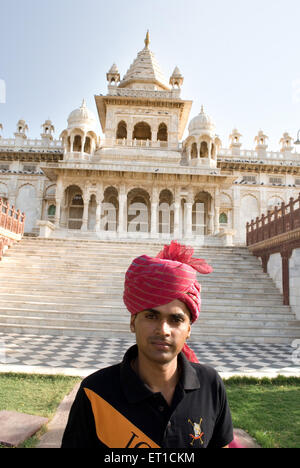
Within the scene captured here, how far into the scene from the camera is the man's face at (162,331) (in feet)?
4.59

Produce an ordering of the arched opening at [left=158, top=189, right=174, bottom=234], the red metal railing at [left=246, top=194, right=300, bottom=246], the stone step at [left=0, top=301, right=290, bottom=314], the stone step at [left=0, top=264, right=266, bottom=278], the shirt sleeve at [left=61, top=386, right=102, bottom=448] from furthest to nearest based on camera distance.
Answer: the arched opening at [left=158, top=189, right=174, bottom=234] < the stone step at [left=0, top=264, right=266, bottom=278] < the red metal railing at [left=246, top=194, right=300, bottom=246] < the stone step at [left=0, top=301, right=290, bottom=314] < the shirt sleeve at [left=61, top=386, right=102, bottom=448]

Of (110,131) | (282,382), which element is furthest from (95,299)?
(110,131)

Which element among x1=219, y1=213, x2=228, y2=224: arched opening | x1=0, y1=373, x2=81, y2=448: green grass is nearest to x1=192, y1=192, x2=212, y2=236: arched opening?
x1=219, y1=213, x2=228, y2=224: arched opening

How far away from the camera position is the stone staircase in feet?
30.2

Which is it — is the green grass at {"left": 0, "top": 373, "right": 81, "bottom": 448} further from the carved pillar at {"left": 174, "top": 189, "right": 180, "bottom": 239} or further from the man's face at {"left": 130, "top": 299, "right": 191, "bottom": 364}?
→ the carved pillar at {"left": 174, "top": 189, "right": 180, "bottom": 239}

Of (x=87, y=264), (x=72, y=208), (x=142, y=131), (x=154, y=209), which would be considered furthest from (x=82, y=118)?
(x=87, y=264)

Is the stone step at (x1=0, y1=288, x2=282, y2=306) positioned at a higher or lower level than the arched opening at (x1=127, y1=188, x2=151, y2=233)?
lower

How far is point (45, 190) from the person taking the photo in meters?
29.7

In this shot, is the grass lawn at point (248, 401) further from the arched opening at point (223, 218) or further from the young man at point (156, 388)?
the arched opening at point (223, 218)

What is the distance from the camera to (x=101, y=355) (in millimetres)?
6773

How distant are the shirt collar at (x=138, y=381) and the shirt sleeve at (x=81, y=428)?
0.56 feet

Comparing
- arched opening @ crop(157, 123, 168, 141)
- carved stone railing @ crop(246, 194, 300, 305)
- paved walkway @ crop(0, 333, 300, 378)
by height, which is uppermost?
arched opening @ crop(157, 123, 168, 141)

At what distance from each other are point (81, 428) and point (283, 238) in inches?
458

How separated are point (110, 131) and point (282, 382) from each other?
25516 millimetres
